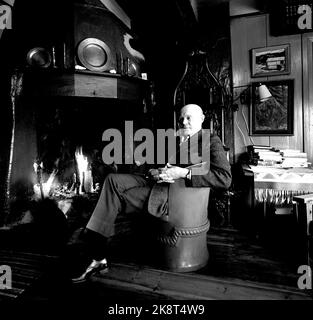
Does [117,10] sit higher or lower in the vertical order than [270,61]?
higher

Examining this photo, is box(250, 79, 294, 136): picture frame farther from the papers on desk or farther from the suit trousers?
the suit trousers

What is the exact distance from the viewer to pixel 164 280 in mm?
1817

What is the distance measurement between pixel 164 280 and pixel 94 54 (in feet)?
8.25

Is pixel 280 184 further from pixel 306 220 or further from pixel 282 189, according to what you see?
pixel 306 220

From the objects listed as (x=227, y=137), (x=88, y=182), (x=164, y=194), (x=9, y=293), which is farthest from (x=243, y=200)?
(x=9, y=293)

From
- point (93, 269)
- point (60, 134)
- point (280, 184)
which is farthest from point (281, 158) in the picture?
point (60, 134)

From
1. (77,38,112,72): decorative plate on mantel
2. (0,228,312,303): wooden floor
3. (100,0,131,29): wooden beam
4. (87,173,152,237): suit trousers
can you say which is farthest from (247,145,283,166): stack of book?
(100,0,131,29): wooden beam

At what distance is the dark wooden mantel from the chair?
61.1 inches

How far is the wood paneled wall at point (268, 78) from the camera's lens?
9.77 ft

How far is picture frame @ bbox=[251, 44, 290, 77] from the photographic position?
9.96 ft

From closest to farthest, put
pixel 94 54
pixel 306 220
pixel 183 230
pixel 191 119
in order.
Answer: pixel 183 230, pixel 306 220, pixel 191 119, pixel 94 54

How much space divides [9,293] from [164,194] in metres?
1.24

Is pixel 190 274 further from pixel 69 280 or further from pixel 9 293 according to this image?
pixel 9 293

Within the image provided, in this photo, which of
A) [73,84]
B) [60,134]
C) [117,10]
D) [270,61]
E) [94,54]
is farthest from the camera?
[117,10]
